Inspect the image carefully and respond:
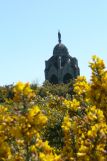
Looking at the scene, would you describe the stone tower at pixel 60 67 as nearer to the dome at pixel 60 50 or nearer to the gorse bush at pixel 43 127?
the dome at pixel 60 50

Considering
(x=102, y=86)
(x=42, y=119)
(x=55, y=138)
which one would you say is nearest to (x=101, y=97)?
(x=102, y=86)

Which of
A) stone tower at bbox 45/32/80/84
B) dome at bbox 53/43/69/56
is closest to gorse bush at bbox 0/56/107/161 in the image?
stone tower at bbox 45/32/80/84

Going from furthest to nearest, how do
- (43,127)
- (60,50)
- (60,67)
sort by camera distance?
(60,67) → (60,50) → (43,127)

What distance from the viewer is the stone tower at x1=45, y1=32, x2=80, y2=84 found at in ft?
252

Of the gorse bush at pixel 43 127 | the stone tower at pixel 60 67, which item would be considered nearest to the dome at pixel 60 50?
the stone tower at pixel 60 67

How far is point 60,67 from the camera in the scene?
77.3m

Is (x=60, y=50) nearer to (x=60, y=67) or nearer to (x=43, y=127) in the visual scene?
(x=60, y=67)

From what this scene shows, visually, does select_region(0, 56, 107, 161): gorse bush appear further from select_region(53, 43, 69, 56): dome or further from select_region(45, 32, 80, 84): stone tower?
select_region(53, 43, 69, 56): dome

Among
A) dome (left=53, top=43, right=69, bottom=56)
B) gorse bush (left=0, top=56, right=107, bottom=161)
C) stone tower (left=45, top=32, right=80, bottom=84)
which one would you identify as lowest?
gorse bush (left=0, top=56, right=107, bottom=161)

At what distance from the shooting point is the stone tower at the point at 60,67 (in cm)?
7675

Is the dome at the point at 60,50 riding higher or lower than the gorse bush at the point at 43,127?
higher

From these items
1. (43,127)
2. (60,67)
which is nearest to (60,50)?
(60,67)

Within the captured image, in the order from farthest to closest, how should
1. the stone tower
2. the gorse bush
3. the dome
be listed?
the stone tower
the dome
the gorse bush

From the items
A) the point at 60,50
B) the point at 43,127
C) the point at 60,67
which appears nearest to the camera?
the point at 43,127
